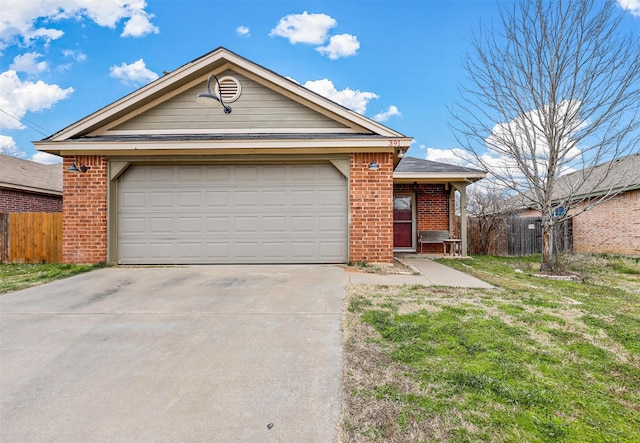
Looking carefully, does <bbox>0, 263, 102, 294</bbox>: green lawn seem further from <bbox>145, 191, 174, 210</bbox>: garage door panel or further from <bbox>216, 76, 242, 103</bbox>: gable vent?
<bbox>216, 76, 242, 103</bbox>: gable vent

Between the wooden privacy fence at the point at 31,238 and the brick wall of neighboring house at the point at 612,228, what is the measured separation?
63.9ft

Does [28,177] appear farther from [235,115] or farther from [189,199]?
[235,115]

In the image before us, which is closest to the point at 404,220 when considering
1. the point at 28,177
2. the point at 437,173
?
the point at 437,173

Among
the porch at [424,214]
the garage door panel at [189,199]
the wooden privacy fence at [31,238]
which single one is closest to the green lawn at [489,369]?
the garage door panel at [189,199]

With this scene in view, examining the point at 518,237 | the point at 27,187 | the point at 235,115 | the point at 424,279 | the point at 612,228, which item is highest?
the point at 235,115

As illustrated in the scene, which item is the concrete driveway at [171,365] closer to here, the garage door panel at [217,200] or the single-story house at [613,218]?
the garage door panel at [217,200]

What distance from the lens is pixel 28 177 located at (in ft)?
48.4

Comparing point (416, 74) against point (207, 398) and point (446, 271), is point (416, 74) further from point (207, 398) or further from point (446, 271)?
point (207, 398)

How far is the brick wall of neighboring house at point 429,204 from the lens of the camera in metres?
13.0

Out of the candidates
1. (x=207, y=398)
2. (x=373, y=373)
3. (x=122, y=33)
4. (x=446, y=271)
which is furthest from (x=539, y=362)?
(x=122, y=33)

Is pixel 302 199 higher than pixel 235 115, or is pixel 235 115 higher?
pixel 235 115

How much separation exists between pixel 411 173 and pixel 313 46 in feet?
24.3

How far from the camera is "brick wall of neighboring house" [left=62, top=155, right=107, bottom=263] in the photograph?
8.12 m

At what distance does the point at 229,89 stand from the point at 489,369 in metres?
8.26
